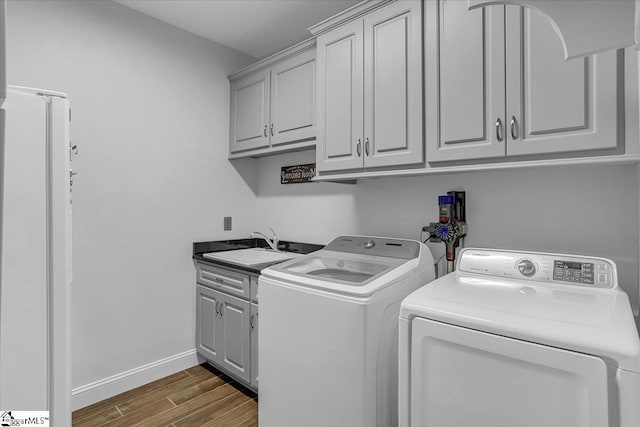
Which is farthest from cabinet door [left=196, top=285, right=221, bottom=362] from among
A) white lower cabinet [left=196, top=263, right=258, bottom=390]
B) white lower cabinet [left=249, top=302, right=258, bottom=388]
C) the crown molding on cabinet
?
the crown molding on cabinet

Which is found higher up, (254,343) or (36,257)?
(36,257)

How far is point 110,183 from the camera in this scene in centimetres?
232

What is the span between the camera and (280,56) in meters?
2.52

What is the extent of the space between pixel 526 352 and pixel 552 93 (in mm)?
1015

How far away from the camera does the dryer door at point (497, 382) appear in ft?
3.11

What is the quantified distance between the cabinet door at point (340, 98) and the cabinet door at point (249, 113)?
63 centimetres

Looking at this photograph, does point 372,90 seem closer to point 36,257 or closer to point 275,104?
point 275,104

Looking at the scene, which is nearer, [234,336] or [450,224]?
[450,224]

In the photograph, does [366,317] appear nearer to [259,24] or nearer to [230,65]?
[259,24]

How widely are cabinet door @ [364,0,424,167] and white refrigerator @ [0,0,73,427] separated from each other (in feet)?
4.68

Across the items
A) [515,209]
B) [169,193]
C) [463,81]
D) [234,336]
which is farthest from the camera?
[169,193]

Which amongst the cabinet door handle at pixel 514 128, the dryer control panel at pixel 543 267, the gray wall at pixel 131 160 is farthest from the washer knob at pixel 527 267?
the gray wall at pixel 131 160

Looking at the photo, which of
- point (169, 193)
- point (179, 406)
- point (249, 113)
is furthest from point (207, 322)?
point (249, 113)

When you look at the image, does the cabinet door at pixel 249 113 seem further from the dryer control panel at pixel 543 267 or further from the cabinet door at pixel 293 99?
the dryer control panel at pixel 543 267
